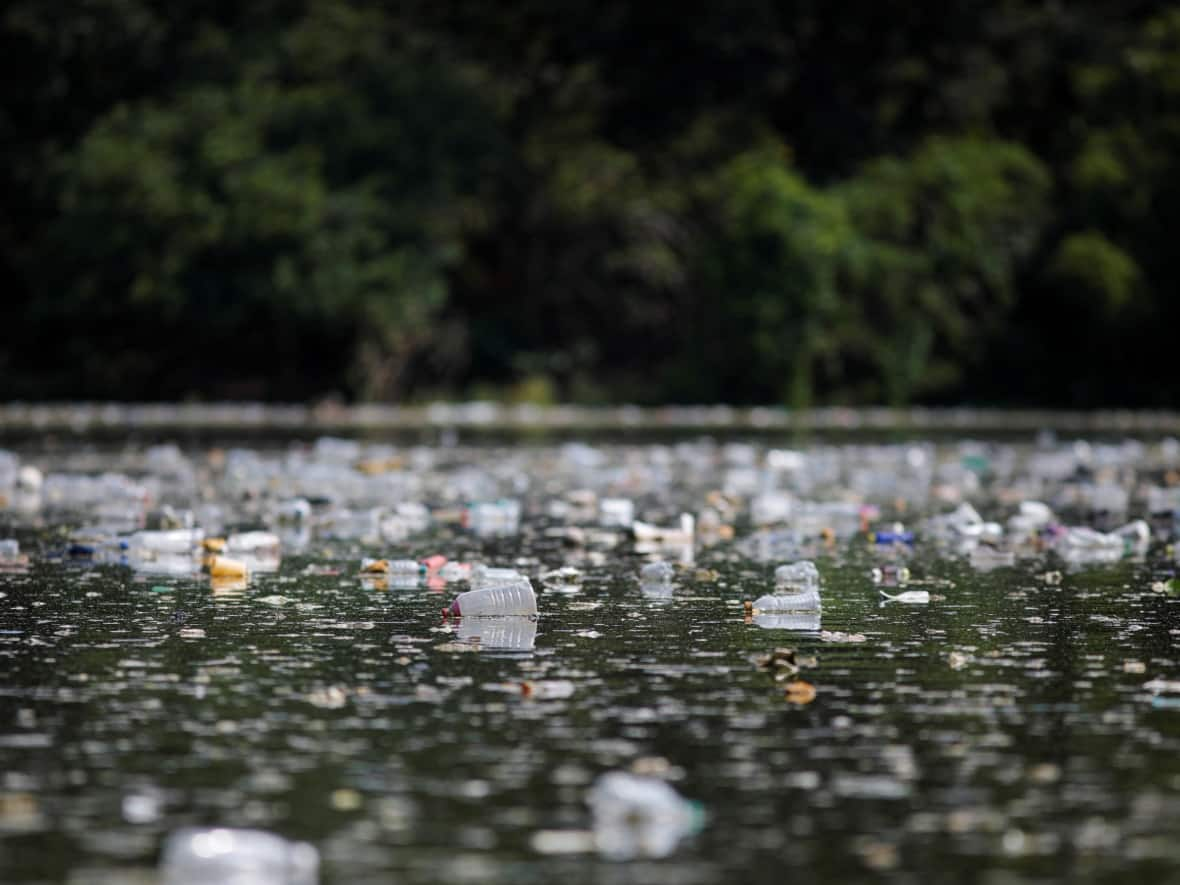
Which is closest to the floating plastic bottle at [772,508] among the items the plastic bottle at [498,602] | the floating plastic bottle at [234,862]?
the plastic bottle at [498,602]

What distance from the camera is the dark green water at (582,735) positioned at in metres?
6.37

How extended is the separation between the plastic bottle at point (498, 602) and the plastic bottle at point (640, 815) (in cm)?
482

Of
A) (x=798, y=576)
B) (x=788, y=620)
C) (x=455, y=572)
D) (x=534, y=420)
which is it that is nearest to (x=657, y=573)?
(x=798, y=576)

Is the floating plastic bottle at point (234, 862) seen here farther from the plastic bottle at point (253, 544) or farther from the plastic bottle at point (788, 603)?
the plastic bottle at point (253, 544)

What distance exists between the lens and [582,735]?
26.5 feet

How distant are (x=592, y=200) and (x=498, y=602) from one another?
44.4 metres

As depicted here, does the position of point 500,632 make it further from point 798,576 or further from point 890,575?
point 890,575

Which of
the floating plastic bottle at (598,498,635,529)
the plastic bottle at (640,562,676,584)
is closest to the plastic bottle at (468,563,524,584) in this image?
the plastic bottle at (640,562,676,584)

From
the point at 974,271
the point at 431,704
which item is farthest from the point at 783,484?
the point at 974,271

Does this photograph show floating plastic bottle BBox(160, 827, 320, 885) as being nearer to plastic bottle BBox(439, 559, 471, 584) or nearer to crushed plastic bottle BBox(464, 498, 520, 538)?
plastic bottle BBox(439, 559, 471, 584)

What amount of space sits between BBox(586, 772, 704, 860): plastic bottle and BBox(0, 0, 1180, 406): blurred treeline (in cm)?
4239

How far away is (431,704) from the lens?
8742 millimetres

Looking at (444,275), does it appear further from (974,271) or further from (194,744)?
(194,744)

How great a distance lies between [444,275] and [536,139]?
409cm
